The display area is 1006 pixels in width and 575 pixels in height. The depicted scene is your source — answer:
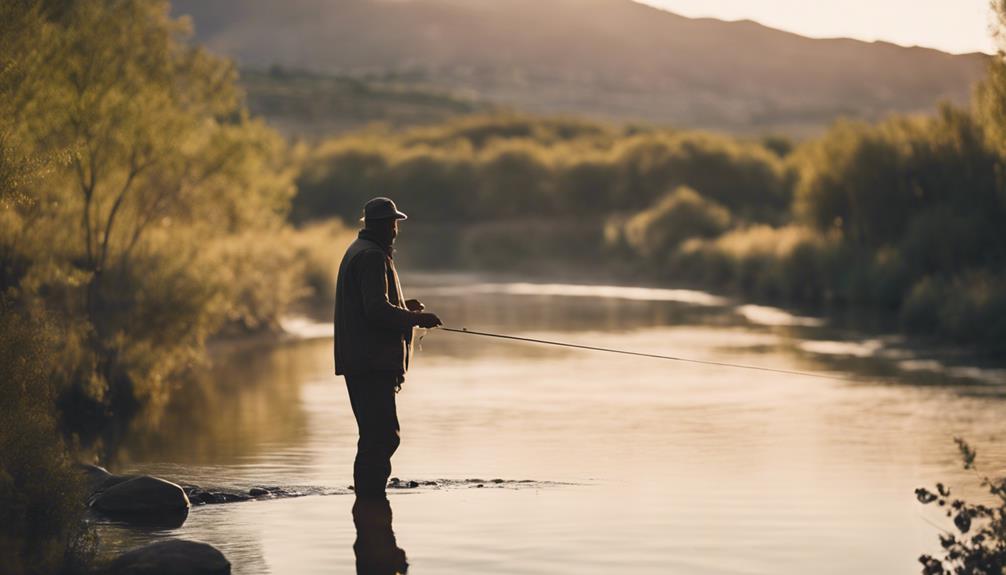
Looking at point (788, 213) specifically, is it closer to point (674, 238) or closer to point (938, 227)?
point (674, 238)

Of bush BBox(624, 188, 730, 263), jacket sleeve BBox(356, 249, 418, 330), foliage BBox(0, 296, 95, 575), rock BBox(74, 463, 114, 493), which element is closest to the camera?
foliage BBox(0, 296, 95, 575)

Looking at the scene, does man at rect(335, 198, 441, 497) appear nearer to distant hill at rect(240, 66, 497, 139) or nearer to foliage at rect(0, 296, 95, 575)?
foliage at rect(0, 296, 95, 575)

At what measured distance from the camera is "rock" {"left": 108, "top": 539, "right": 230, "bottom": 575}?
10.4 m

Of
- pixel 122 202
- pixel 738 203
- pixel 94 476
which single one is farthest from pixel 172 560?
pixel 738 203

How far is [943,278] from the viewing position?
35188 millimetres

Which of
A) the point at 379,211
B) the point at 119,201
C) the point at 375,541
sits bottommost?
the point at 375,541

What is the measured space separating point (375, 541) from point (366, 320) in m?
1.55

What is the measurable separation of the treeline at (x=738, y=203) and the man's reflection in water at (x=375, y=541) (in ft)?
31.9

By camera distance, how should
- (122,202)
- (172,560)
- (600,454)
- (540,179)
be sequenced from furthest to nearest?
(540,179) < (122,202) < (600,454) < (172,560)

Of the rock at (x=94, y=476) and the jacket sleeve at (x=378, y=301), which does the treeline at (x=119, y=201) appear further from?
the jacket sleeve at (x=378, y=301)

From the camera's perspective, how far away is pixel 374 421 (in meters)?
12.5

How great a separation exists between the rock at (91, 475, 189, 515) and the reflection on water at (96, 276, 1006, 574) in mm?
177

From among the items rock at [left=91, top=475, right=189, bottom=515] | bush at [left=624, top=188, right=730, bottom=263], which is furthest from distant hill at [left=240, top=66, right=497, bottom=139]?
rock at [left=91, top=475, right=189, bottom=515]

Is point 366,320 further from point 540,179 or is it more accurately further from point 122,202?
point 540,179
